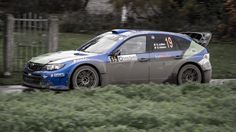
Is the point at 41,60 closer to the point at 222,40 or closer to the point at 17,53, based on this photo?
the point at 17,53

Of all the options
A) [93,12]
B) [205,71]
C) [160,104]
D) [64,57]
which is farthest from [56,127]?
[93,12]

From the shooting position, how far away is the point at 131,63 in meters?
13.4

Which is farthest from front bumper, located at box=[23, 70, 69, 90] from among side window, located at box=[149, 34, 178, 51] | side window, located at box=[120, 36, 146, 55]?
side window, located at box=[149, 34, 178, 51]

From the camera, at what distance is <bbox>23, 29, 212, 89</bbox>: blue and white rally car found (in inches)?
498

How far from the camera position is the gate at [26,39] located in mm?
15885

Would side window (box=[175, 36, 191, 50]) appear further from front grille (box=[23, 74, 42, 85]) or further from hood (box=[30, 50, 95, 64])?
front grille (box=[23, 74, 42, 85])

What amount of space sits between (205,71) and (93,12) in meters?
15.2

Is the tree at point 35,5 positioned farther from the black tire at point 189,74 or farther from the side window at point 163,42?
the black tire at point 189,74

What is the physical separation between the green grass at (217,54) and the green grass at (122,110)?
6.35 metres

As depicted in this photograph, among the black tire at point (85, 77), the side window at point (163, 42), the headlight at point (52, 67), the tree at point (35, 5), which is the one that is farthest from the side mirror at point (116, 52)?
the tree at point (35, 5)

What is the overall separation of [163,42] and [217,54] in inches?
335

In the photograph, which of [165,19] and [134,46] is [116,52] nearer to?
[134,46]

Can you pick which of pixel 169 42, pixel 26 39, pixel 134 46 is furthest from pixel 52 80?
pixel 26 39

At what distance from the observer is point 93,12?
94.4ft
